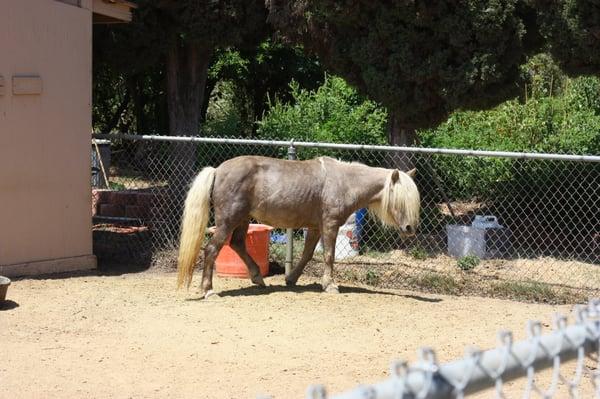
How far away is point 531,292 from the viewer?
8969mm

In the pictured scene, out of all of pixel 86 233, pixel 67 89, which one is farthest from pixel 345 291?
pixel 67 89

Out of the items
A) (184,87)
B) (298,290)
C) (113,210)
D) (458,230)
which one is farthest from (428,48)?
(113,210)

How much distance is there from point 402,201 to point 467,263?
1606 millimetres

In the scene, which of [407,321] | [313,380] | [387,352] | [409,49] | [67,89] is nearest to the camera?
[313,380]

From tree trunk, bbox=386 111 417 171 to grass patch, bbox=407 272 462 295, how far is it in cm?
229

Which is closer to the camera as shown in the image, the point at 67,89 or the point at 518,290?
the point at 518,290

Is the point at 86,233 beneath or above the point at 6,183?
beneath

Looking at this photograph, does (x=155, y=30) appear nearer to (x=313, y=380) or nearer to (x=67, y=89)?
(x=67, y=89)

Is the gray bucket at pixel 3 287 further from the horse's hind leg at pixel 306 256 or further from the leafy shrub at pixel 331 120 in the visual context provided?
the leafy shrub at pixel 331 120

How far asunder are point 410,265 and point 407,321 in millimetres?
2421

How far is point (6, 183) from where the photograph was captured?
9.16m

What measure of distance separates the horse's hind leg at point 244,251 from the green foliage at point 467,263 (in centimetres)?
238

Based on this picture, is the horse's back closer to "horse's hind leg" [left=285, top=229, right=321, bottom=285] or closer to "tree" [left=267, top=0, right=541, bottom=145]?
"horse's hind leg" [left=285, top=229, right=321, bottom=285]

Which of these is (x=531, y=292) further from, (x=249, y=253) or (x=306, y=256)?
(x=249, y=253)
